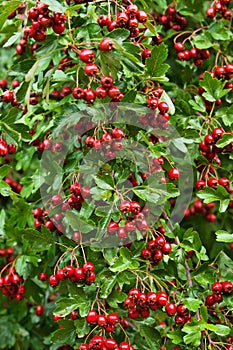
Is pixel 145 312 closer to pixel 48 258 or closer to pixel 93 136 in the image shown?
pixel 48 258

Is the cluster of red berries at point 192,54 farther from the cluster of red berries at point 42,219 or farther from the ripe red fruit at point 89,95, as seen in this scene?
the cluster of red berries at point 42,219

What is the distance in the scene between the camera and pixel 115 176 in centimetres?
140

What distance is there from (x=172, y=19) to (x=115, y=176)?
2.52ft

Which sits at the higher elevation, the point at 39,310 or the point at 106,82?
the point at 106,82

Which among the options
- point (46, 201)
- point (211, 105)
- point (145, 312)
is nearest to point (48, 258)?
point (46, 201)

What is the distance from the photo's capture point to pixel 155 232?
1435 millimetres

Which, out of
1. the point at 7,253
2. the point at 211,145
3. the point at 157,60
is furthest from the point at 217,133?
the point at 7,253

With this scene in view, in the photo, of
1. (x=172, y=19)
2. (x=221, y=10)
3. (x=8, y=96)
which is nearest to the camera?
(x=8, y=96)

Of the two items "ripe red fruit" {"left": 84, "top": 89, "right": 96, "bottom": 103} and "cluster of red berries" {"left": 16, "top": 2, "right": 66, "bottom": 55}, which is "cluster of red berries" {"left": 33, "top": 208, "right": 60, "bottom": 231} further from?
"cluster of red berries" {"left": 16, "top": 2, "right": 66, "bottom": 55}

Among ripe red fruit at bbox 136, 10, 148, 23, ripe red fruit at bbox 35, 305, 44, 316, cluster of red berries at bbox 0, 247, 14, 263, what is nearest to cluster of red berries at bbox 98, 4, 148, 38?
ripe red fruit at bbox 136, 10, 148, 23

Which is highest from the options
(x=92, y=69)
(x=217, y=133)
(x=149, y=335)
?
(x=92, y=69)

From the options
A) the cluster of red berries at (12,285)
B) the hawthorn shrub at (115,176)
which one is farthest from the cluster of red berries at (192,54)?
the cluster of red berries at (12,285)

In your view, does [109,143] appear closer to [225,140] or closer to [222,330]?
[225,140]

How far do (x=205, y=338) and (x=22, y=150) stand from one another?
2.98 ft
